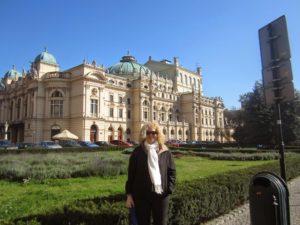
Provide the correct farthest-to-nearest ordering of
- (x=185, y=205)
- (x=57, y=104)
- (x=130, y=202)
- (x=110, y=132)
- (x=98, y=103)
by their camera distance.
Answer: (x=110, y=132), (x=98, y=103), (x=57, y=104), (x=185, y=205), (x=130, y=202)

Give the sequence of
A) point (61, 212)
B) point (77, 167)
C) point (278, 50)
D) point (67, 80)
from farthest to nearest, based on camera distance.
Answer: point (67, 80), point (77, 167), point (278, 50), point (61, 212)

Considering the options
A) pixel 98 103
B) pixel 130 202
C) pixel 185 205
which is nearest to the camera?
pixel 130 202

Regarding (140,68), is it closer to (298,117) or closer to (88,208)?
(298,117)

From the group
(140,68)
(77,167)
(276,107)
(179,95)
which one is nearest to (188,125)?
(179,95)

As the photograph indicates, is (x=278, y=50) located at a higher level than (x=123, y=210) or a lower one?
higher

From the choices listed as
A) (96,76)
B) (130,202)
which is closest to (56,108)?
(96,76)

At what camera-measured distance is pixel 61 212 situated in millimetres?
5465

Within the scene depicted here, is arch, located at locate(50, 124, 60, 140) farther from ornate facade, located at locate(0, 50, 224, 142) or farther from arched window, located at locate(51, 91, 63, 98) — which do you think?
arched window, located at locate(51, 91, 63, 98)

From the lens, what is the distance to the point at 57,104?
214 feet

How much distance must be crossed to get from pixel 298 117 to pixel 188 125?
44.2 m

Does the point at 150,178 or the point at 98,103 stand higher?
the point at 98,103

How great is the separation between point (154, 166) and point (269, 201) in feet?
6.09

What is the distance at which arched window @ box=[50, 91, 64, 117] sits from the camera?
64875 millimetres

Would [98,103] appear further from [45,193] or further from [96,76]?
[45,193]
